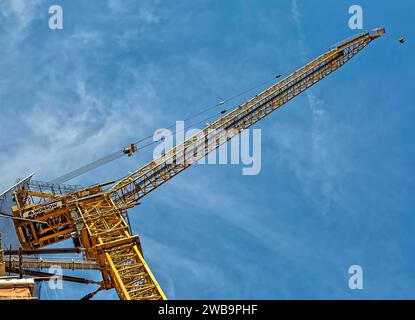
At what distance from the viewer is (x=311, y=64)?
89.0 meters

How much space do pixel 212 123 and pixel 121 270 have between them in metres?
27.7

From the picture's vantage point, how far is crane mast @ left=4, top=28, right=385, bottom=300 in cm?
5978

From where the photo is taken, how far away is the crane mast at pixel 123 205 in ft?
196

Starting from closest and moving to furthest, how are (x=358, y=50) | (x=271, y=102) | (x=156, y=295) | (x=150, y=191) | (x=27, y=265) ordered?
(x=156, y=295) → (x=27, y=265) → (x=150, y=191) → (x=271, y=102) → (x=358, y=50)

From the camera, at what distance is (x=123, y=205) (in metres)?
75.1
